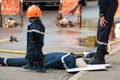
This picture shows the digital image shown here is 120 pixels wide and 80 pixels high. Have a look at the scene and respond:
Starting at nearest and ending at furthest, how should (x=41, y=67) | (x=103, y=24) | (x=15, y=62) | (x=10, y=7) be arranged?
1. (x=41, y=67)
2. (x=103, y=24)
3. (x=15, y=62)
4. (x=10, y=7)

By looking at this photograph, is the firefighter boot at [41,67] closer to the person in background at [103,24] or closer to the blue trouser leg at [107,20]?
the person in background at [103,24]

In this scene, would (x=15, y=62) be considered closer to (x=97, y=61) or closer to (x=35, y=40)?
(x=35, y=40)

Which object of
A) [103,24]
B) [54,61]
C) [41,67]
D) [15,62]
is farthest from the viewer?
[15,62]

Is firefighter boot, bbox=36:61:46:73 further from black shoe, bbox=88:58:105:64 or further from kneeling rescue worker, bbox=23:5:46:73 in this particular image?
black shoe, bbox=88:58:105:64

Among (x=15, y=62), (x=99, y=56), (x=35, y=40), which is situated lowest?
(x=15, y=62)

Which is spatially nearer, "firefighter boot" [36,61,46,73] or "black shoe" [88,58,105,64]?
"firefighter boot" [36,61,46,73]

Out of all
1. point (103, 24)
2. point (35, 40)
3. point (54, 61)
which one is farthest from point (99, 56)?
point (35, 40)

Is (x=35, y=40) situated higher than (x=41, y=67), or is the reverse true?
(x=35, y=40)

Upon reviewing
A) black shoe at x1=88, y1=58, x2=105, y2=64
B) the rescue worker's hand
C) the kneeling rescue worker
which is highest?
the rescue worker's hand

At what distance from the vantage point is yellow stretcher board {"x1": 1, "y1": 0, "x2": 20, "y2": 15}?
805 inches

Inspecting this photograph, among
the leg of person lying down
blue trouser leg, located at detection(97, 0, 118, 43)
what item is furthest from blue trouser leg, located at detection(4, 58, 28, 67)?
blue trouser leg, located at detection(97, 0, 118, 43)

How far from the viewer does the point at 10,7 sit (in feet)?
67.4

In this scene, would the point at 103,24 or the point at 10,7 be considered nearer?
the point at 103,24

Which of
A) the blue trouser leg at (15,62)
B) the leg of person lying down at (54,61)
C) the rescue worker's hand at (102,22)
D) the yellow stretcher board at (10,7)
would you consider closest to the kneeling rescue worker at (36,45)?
the leg of person lying down at (54,61)
